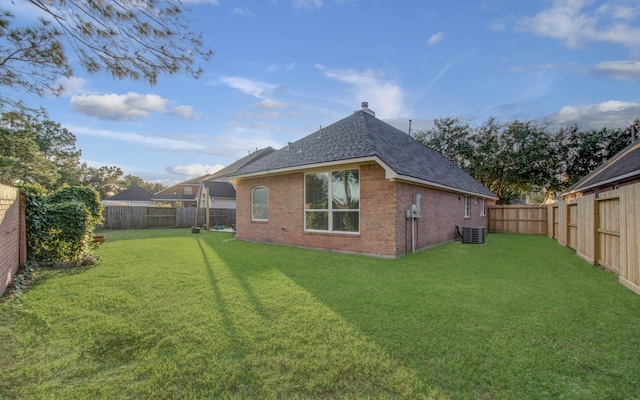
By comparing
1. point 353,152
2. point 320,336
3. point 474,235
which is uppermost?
point 353,152

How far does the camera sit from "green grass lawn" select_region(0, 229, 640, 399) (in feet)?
8.02

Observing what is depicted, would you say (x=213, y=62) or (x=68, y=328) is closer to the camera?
(x=68, y=328)

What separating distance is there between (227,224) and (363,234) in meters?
17.3

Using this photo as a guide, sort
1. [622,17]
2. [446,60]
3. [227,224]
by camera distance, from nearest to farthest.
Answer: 1. [622,17]
2. [446,60]
3. [227,224]

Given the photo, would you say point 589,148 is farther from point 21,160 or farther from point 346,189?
point 21,160

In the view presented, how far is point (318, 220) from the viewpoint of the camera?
993cm

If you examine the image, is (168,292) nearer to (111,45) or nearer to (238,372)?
(238,372)

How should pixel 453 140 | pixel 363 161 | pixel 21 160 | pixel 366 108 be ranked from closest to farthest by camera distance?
pixel 363 161
pixel 366 108
pixel 21 160
pixel 453 140

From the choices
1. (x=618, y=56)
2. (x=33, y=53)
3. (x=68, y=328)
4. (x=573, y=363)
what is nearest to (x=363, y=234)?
(x=573, y=363)

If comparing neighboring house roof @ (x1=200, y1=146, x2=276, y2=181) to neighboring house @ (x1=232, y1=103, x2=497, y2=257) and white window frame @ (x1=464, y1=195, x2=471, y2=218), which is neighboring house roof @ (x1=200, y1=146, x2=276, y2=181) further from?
white window frame @ (x1=464, y1=195, x2=471, y2=218)

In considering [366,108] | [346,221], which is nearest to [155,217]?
[366,108]

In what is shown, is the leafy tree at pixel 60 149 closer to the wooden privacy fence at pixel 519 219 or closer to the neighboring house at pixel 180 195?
the neighboring house at pixel 180 195

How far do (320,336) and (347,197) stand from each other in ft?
20.2

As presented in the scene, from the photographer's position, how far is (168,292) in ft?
16.6
